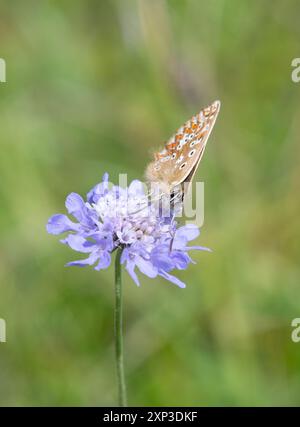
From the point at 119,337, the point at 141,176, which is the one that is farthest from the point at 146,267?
the point at 141,176

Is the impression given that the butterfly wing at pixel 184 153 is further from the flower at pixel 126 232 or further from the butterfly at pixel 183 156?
the flower at pixel 126 232

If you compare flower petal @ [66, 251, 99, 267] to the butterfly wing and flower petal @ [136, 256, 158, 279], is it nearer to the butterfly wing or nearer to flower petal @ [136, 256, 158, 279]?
flower petal @ [136, 256, 158, 279]

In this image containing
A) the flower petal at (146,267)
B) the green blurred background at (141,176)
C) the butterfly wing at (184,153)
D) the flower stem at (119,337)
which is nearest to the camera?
the flower stem at (119,337)

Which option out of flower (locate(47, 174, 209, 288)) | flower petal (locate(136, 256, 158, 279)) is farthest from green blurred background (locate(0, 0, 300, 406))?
flower petal (locate(136, 256, 158, 279))

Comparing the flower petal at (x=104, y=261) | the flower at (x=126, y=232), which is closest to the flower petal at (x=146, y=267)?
the flower at (x=126, y=232)

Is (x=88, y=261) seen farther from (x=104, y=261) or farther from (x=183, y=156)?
(x=183, y=156)

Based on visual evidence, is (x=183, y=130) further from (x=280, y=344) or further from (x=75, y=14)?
(x=75, y=14)

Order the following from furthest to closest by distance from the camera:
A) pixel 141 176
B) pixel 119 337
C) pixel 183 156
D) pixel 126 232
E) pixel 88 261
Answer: pixel 141 176 → pixel 183 156 → pixel 126 232 → pixel 88 261 → pixel 119 337
